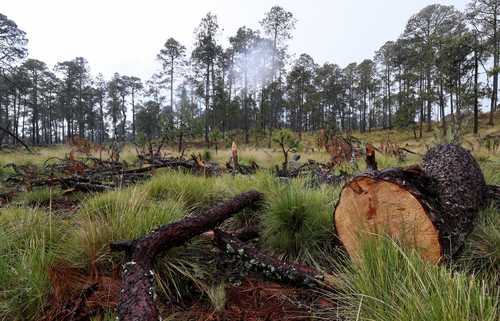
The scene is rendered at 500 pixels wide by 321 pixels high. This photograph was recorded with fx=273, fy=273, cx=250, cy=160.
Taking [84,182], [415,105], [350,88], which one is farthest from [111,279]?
[350,88]

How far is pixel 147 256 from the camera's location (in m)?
1.36

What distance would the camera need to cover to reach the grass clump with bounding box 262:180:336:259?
213 centimetres

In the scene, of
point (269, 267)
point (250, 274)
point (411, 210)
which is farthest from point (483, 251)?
point (250, 274)

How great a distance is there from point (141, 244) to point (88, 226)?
0.75 m

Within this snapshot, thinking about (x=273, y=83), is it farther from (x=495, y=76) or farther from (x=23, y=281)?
(x=23, y=281)

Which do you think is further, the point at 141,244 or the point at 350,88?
the point at 350,88

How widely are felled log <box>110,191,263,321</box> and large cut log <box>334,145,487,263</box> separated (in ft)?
→ 2.92

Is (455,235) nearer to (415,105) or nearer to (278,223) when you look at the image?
(278,223)

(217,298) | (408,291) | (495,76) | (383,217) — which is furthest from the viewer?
(495,76)

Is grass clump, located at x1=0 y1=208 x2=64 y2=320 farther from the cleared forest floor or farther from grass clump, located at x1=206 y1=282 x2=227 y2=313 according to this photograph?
grass clump, located at x1=206 y1=282 x2=227 y2=313

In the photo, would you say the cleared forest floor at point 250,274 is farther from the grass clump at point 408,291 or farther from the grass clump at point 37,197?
the grass clump at point 37,197

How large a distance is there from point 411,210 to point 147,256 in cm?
146

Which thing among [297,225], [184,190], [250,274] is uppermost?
[184,190]

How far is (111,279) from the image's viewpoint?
1.58 m
